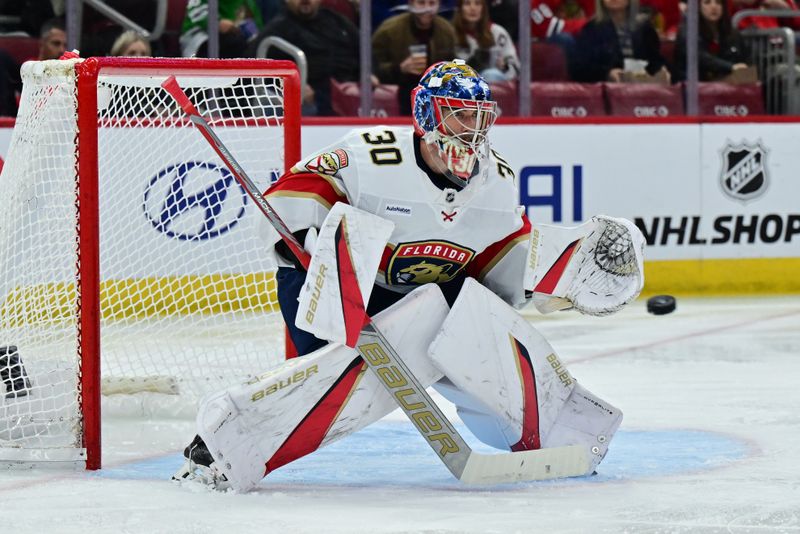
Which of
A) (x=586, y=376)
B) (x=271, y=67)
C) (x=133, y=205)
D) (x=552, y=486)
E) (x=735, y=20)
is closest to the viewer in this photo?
(x=552, y=486)

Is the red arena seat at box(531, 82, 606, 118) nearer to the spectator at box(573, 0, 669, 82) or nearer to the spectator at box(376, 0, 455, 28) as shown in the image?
the spectator at box(573, 0, 669, 82)

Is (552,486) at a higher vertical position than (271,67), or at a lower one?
lower

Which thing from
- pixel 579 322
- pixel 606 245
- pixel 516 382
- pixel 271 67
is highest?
pixel 271 67

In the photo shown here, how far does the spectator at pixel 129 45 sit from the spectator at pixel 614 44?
1.76 metres

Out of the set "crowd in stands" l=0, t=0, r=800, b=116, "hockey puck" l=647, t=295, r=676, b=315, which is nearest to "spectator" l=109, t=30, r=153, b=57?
"crowd in stands" l=0, t=0, r=800, b=116

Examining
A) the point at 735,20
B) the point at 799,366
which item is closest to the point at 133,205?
the point at 799,366

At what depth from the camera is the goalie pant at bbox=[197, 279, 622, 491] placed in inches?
112

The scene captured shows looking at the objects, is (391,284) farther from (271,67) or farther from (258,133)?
(258,133)

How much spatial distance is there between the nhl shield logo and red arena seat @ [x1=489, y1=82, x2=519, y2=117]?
0.85 metres

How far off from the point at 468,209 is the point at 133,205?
4.41 feet

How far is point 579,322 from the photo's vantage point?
5414 mm

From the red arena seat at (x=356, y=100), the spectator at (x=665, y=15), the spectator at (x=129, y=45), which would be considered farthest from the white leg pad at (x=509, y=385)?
the spectator at (x=665, y=15)

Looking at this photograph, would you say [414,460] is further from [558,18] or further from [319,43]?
[558,18]

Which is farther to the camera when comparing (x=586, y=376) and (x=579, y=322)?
(x=579, y=322)
